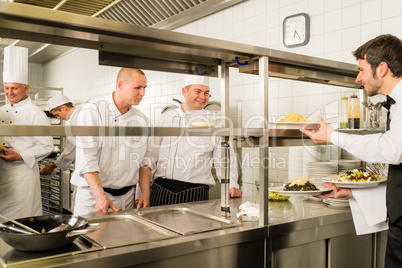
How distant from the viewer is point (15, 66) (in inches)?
135

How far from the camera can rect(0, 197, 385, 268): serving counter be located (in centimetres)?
120

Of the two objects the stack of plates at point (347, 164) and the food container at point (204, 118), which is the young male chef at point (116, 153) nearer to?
the food container at point (204, 118)

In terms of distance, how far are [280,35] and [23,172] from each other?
2623 millimetres

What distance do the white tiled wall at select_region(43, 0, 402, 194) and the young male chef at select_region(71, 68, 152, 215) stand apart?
4.24 ft

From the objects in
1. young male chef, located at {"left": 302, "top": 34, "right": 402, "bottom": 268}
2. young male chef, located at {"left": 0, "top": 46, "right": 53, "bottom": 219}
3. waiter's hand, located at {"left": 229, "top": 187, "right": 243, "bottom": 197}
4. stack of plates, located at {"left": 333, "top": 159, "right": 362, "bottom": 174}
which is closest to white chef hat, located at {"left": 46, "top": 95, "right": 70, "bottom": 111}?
young male chef, located at {"left": 0, "top": 46, "right": 53, "bottom": 219}

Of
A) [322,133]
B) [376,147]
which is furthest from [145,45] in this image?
[376,147]

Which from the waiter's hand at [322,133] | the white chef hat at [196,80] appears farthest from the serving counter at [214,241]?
the white chef hat at [196,80]

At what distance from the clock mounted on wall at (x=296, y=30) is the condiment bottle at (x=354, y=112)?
34.7 inches

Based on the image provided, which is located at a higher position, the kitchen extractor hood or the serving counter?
the kitchen extractor hood

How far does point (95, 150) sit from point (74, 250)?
1.22 metres

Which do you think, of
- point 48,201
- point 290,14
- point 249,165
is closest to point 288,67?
point 290,14

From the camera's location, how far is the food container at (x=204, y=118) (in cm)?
155

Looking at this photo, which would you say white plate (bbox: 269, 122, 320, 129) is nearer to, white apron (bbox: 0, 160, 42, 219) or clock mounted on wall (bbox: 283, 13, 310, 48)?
clock mounted on wall (bbox: 283, 13, 310, 48)

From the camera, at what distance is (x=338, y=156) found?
2873mm
